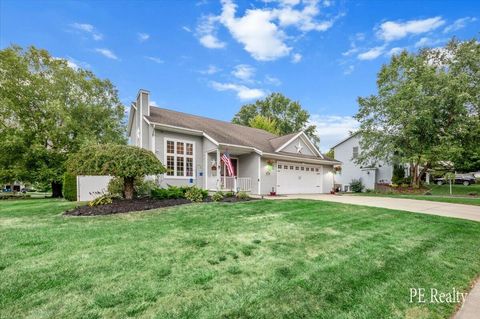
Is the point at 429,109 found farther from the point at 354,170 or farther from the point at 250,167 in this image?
the point at 250,167

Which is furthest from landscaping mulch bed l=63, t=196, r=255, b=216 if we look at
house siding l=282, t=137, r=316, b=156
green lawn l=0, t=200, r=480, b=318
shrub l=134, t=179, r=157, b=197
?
house siding l=282, t=137, r=316, b=156

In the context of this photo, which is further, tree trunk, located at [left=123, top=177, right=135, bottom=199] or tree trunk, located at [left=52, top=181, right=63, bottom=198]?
tree trunk, located at [left=52, top=181, right=63, bottom=198]

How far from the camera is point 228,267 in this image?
3545mm

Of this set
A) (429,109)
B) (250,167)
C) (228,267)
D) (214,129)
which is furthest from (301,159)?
(228,267)

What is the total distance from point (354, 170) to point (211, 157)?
1792 cm

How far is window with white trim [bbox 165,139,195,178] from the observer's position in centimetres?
1274

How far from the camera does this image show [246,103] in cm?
4200

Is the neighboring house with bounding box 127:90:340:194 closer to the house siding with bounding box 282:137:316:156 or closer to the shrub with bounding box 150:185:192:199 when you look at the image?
the house siding with bounding box 282:137:316:156

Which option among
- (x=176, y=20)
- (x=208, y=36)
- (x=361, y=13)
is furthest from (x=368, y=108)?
(x=176, y=20)

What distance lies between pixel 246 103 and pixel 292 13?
29.4 meters

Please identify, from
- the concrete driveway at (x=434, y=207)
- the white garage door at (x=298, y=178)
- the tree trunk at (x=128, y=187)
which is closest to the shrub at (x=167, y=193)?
the tree trunk at (x=128, y=187)

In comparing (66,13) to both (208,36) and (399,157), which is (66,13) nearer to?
(208,36)

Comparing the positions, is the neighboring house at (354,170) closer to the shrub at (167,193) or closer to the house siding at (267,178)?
the house siding at (267,178)

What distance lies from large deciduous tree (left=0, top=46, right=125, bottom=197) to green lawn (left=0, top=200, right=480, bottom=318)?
14.2 metres
